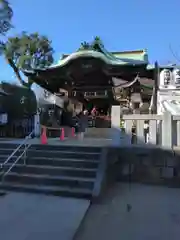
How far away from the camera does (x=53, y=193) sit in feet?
17.8

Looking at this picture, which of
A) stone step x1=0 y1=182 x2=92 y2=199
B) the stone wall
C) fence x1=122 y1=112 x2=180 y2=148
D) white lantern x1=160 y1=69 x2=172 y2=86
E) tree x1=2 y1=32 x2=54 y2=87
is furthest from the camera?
tree x1=2 y1=32 x2=54 y2=87

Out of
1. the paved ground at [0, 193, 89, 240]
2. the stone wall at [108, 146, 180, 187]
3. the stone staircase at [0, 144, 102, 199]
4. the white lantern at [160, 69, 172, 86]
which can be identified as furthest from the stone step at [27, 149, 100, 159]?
the white lantern at [160, 69, 172, 86]

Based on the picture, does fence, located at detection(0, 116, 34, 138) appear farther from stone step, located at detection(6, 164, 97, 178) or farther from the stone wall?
the stone wall

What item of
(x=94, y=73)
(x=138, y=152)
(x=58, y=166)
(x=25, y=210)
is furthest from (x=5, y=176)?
(x=94, y=73)

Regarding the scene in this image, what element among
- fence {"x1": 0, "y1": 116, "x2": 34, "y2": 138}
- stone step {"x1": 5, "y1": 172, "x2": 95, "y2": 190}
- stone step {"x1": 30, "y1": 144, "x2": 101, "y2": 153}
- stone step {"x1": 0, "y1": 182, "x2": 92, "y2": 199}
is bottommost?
stone step {"x1": 0, "y1": 182, "x2": 92, "y2": 199}

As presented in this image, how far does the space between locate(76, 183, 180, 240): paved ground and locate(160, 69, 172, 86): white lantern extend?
6.68 metres

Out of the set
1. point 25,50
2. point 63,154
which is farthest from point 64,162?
point 25,50

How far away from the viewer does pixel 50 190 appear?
5477 mm

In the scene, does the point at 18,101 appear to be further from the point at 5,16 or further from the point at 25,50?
the point at 25,50

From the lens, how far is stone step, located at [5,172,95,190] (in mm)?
5633

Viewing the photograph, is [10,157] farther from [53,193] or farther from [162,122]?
[162,122]

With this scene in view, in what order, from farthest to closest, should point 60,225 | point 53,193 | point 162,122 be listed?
point 162,122, point 53,193, point 60,225

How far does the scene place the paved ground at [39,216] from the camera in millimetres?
3627

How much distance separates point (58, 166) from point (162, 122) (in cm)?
292
